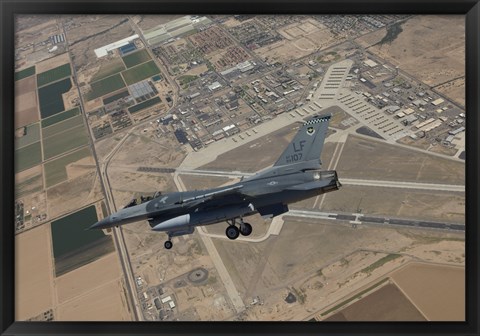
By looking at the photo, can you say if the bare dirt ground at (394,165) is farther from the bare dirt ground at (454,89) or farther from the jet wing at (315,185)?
the jet wing at (315,185)

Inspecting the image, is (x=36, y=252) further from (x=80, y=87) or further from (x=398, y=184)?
(x=398, y=184)

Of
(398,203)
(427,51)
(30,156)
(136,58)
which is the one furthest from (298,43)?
(30,156)

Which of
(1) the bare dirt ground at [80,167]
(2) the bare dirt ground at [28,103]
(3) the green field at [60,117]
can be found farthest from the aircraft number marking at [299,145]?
(2) the bare dirt ground at [28,103]

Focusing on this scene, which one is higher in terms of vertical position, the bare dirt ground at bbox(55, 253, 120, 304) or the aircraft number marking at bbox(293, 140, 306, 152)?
the aircraft number marking at bbox(293, 140, 306, 152)

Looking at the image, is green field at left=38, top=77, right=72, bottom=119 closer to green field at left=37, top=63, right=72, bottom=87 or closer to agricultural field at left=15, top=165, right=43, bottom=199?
green field at left=37, top=63, right=72, bottom=87

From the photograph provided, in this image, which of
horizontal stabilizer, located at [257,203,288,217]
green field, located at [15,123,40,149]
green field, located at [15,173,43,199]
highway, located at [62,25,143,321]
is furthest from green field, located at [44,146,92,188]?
horizontal stabilizer, located at [257,203,288,217]

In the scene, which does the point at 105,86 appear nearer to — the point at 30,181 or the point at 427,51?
the point at 30,181
